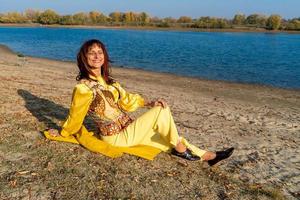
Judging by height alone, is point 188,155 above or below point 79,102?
below

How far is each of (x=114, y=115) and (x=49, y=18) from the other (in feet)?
520

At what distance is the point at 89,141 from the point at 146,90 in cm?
915

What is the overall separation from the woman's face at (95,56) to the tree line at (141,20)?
13487 cm

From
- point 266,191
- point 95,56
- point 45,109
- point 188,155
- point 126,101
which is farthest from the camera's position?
point 45,109

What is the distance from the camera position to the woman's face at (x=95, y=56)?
21.2 ft

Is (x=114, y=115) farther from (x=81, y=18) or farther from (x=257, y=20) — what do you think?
(x=81, y=18)

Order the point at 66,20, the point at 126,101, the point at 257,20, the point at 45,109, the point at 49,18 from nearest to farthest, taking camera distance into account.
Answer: the point at 126,101 < the point at 45,109 < the point at 257,20 < the point at 66,20 < the point at 49,18

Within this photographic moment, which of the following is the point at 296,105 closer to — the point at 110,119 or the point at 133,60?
the point at 110,119

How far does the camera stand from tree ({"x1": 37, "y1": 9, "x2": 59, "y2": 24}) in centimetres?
15662

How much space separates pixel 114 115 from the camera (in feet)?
22.5

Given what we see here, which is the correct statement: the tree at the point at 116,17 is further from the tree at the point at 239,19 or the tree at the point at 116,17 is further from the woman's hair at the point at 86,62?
the woman's hair at the point at 86,62

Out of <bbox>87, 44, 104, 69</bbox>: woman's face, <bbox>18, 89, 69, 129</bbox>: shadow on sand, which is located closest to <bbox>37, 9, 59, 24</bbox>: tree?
<bbox>18, 89, 69, 129</bbox>: shadow on sand

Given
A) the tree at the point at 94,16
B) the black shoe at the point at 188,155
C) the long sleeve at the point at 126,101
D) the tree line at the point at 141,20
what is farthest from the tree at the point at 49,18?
the black shoe at the point at 188,155

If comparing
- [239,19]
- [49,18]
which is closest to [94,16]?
[49,18]
